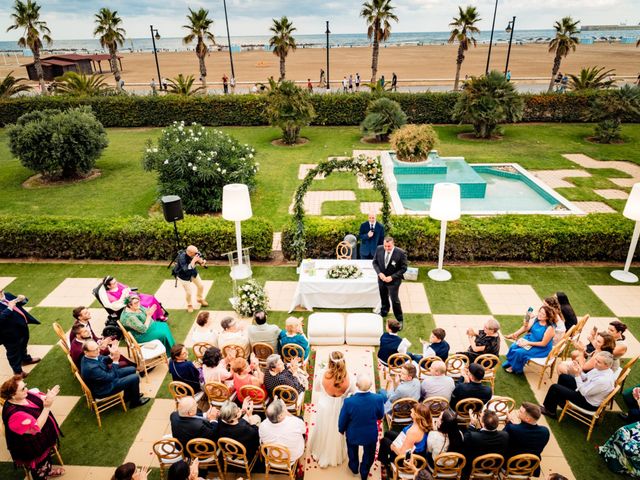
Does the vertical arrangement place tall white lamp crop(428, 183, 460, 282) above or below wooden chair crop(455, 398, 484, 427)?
above

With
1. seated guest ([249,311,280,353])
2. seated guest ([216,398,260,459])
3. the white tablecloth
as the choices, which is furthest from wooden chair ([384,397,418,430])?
the white tablecloth

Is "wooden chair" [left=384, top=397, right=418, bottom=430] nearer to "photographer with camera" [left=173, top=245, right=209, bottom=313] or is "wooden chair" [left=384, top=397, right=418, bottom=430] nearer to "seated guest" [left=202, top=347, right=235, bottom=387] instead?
"seated guest" [left=202, top=347, right=235, bottom=387]

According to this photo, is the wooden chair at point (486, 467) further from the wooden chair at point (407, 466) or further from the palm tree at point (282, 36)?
the palm tree at point (282, 36)

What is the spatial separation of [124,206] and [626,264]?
15460 millimetres

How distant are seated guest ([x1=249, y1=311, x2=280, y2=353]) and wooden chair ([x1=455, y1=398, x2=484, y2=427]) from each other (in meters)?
2.95

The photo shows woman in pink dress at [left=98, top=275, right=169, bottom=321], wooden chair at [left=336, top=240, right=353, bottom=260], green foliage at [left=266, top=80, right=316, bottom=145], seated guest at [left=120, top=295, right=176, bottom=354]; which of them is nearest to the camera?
seated guest at [left=120, top=295, right=176, bottom=354]

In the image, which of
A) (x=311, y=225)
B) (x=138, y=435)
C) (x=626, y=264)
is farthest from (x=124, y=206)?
(x=626, y=264)

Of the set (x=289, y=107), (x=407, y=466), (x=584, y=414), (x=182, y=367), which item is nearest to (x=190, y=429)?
(x=182, y=367)

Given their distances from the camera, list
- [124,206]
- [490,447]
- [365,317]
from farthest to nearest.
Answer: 1. [124,206]
2. [365,317]
3. [490,447]

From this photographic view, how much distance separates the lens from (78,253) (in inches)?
462

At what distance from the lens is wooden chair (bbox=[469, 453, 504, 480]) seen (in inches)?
196

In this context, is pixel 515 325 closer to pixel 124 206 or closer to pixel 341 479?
Result: pixel 341 479

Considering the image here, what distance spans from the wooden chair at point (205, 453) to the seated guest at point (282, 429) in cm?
61

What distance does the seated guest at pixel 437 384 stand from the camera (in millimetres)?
5840
